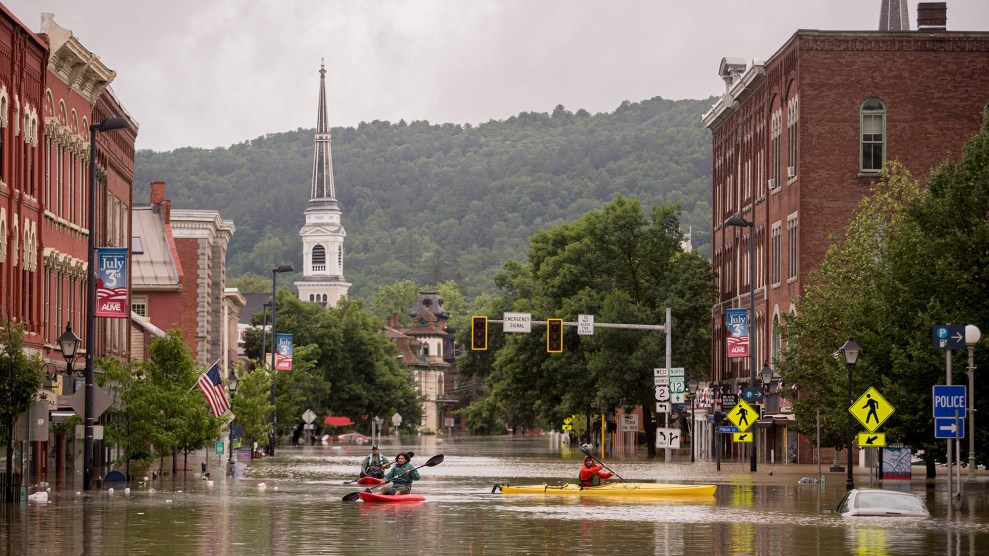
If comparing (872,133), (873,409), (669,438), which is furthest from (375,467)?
(872,133)

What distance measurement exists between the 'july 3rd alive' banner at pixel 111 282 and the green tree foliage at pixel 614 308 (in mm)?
44601

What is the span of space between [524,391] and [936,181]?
5537cm

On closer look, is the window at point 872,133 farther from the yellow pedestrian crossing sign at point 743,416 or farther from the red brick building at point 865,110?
the yellow pedestrian crossing sign at point 743,416

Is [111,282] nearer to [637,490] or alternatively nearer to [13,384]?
[13,384]

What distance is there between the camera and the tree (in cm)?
3922

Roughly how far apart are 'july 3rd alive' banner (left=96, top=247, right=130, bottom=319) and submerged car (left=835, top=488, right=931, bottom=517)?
23.6m

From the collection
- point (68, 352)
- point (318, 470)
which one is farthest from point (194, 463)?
point (68, 352)

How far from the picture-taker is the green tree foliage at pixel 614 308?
91938 mm

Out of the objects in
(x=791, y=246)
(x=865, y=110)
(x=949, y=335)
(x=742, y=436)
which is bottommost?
(x=742, y=436)

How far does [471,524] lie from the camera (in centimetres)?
3136

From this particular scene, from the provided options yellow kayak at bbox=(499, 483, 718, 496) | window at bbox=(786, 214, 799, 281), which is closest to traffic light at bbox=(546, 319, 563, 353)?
window at bbox=(786, 214, 799, 281)

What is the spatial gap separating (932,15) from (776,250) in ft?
40.8

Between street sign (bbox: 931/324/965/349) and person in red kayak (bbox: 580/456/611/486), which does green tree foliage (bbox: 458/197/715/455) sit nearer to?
person in red kayak (bbox: 580/456/611/486)

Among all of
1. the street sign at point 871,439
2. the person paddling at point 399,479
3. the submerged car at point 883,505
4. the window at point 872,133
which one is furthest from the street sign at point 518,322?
the submerged car at point 883,505
